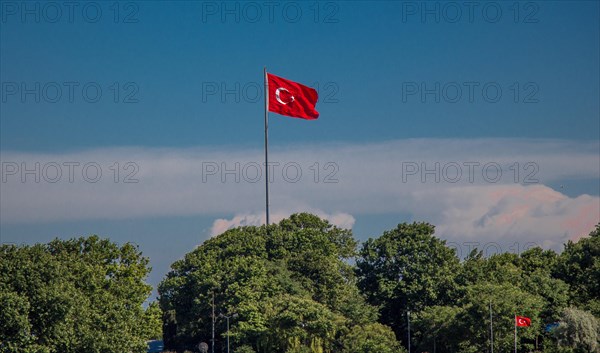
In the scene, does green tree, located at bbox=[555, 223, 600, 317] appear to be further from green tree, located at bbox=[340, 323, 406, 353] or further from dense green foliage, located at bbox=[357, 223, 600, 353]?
green tree, located at bbox=[340, 323, 406, 353]

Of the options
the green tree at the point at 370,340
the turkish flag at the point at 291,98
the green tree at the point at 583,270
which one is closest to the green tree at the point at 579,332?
the green tree at the point at 583,270

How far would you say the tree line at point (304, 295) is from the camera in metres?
62.9

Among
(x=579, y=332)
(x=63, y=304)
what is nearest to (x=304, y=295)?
(x=579, y=332)

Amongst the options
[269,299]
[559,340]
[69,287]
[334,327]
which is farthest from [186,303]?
[559,340]

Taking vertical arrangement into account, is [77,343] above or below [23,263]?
below

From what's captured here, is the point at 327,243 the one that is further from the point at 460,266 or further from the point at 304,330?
the point at 304,330

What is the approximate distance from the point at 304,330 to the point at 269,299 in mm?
5655

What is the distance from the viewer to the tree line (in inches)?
2478

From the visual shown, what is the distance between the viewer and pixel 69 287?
207ft

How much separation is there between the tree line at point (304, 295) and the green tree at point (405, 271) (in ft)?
0.39

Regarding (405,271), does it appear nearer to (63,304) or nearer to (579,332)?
(579,332)

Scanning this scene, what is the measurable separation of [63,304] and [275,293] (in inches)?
972

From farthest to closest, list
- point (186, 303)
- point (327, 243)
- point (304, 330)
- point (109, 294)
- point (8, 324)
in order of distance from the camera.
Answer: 1. point (327, 243)
2. point (186, 303)
3. point (304, 330)
4. point (109, 294)
5. point (8, 324)

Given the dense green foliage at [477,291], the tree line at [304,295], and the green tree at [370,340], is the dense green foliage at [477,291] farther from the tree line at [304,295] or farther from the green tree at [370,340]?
the green tree at [370,340]
